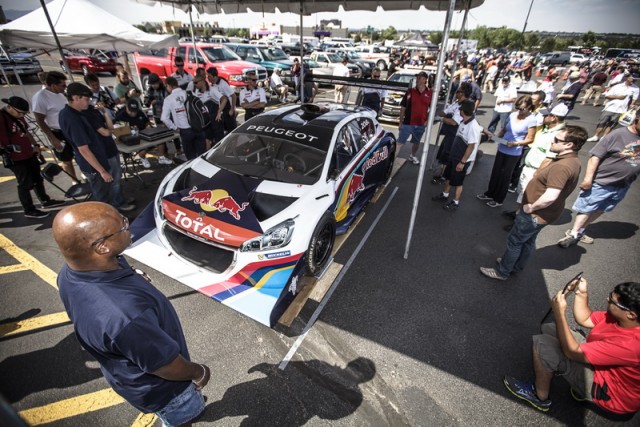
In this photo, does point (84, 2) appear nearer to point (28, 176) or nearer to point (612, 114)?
point (28, 176)

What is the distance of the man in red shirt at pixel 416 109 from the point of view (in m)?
6.00

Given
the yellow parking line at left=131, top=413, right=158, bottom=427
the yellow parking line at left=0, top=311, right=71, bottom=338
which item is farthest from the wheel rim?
the yellow parking line at left=0, top=311, right=71, bottom=338

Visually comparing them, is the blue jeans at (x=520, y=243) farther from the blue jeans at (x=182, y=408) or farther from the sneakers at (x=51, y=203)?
the sneakers at (x=51, y=203)

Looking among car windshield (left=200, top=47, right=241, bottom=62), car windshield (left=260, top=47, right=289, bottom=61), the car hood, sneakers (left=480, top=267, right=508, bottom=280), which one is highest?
car windshield (left=260, top=47, right=289, bottom=61)

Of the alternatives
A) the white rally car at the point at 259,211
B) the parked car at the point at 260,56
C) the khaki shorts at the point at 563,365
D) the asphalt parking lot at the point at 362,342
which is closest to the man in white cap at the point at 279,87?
the parked car at the point at 260,56

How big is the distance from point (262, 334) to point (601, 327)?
2691mm

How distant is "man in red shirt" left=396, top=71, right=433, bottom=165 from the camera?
600 cm

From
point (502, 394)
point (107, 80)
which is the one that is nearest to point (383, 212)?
point (502, 394)

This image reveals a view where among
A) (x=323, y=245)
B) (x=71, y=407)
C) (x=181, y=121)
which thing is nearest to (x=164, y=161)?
A: (x=181, y=121)

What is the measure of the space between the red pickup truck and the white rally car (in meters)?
8.69

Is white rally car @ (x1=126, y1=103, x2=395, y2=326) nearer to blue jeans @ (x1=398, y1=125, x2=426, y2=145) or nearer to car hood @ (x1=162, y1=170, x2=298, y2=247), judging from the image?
car hood @ (x1=162, y1=170, x2=298, y2=247)

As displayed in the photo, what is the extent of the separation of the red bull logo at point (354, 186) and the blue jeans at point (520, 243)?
1.94 m

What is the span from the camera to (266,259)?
2699 mm

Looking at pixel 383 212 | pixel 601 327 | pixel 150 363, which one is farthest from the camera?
pixel 383 212
